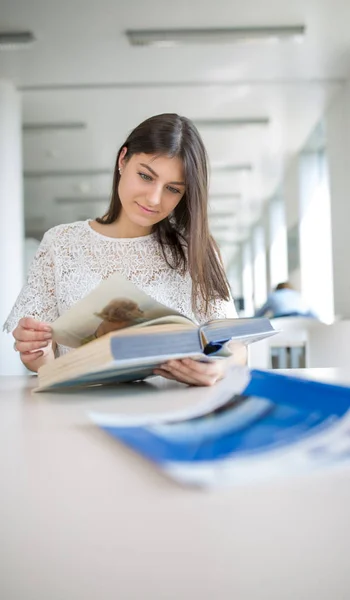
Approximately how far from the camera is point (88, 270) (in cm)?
149

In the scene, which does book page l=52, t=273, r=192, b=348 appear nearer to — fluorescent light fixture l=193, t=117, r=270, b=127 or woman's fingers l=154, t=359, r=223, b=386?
woman's fingers l=154, t=359, r=223, b=386

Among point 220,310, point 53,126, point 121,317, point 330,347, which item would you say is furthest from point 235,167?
point 121,317

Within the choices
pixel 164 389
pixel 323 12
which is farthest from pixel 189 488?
pixel 323 12

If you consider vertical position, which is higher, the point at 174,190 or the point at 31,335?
the point at 174,190

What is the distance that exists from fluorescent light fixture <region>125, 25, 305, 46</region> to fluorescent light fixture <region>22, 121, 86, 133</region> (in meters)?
1.34

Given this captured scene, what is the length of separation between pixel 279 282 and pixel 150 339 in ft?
16.8

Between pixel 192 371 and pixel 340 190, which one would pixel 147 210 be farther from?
pixel 340 190

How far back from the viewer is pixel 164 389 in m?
0.76

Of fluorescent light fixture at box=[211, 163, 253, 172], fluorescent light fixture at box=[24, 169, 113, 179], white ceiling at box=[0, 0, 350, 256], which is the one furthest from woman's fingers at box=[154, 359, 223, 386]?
fluorescent light fixture at box=[211, 163, 253, 172]

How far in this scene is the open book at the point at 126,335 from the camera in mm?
599

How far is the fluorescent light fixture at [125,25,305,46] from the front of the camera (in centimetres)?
405

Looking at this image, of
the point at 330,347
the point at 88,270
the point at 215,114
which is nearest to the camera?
the point at 88,270

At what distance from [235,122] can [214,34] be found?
1299 mm

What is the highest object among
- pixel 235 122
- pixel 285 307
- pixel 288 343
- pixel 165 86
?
pixel 165 86
